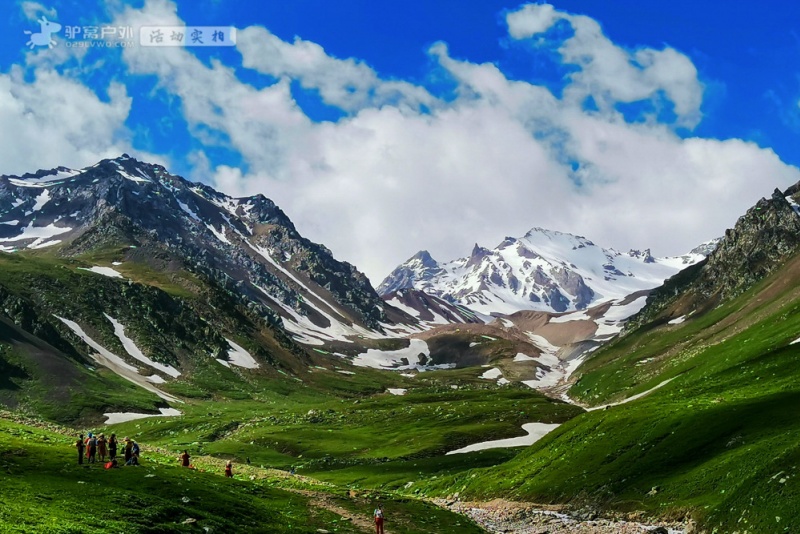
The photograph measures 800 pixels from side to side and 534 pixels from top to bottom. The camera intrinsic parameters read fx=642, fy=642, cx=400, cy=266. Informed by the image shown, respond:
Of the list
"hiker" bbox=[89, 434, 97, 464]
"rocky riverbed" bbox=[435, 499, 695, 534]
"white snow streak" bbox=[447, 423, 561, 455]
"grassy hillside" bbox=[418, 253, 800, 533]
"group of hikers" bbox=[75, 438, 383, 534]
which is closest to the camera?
"grassy hillside" bbox=[418, 253, 800, 533]

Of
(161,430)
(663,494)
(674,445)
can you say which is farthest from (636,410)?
(161,430)

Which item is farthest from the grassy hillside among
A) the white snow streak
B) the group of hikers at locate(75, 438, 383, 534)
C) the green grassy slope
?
the white snow streak

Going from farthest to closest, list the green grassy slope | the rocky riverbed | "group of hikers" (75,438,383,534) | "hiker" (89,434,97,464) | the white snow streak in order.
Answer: the white snow streak < the rocky riverbed < "hiker" (89,434,97,464) < "group of hikers" (75,438,383,534) < the green grassy slope

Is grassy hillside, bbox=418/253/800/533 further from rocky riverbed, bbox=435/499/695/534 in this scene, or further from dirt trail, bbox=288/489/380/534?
dirt trail, bbox=288/489/380/534

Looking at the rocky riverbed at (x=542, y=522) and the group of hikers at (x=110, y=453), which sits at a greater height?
the group of hikers at (x=110, y=453)

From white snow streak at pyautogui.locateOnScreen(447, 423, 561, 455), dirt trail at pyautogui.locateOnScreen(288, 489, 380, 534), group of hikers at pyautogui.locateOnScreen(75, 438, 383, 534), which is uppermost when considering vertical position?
group of hikers at pyautogui.locateOnScreen(75, 438, 383, 534)

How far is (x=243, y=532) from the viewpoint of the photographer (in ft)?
143

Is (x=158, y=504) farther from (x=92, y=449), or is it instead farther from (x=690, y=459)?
(x=690, y=459)

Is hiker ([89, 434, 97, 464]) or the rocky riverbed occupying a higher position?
hiker ([89, 434, 97, 464])

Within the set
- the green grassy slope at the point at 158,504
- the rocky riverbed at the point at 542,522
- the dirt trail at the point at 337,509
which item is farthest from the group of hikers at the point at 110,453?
the rocky riverbed at the point at 542,522

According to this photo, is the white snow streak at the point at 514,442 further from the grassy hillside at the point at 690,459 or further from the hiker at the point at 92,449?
the hiker at the point at 92,449

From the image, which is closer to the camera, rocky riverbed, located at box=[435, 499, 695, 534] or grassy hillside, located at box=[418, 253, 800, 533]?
grassy hillside, located at box=[418, 253, 800, 533]

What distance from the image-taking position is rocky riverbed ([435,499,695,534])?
55.1 m

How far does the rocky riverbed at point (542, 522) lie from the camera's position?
55.1 metres
